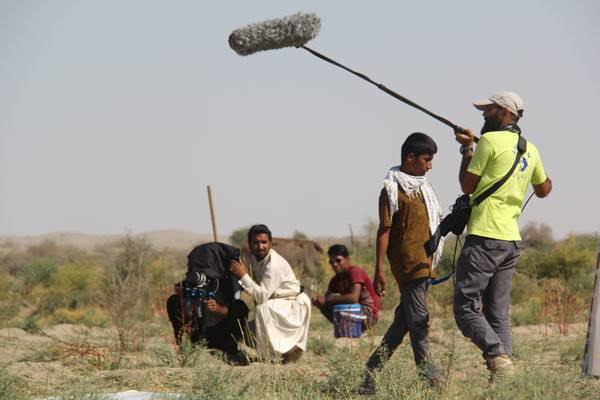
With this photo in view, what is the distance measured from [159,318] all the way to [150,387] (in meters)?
7.20

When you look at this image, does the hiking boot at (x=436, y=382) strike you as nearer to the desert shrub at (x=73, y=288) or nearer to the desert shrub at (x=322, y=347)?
the desert shrub at (x=322, y=347)

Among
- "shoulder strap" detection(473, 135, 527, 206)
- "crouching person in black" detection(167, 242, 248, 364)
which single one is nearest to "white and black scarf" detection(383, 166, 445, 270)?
"shoulder strap" detection(473, 135, 527, 206)

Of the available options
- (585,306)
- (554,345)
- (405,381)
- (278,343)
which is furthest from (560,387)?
(585,306)

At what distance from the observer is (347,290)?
11.4 m

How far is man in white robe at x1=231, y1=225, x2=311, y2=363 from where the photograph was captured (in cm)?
963

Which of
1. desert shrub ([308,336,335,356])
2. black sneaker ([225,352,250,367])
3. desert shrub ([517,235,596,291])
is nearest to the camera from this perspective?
black sneaker ([225,352,250,367])

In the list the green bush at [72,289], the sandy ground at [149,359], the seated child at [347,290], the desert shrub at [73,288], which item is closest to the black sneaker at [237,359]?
the sandy ground at [149,359]

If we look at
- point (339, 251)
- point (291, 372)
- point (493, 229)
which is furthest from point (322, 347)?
point (493, 229)

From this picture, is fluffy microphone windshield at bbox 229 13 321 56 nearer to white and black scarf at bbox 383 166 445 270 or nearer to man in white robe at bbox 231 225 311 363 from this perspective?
white and black scarf at bbox 383 166 445 270

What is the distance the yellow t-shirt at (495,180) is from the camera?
675 cm

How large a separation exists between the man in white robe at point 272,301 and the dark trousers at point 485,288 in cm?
297

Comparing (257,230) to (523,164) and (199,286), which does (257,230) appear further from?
(523,164)

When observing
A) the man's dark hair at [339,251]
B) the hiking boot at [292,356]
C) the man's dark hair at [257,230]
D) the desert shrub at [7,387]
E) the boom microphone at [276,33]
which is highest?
the boom microphone at [276,33]

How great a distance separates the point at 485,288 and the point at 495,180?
0.70m
